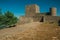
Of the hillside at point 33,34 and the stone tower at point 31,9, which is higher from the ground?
the stone tower at point 31,9

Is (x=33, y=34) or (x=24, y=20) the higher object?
(x=24, y=20)

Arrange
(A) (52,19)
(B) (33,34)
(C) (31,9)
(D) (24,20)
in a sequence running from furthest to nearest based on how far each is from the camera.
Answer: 1. (C) (31,9)
2. (D) (24,20)
3. (A) (52,19)
4. (B) (33,34)

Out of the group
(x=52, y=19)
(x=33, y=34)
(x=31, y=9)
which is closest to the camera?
(x=33, y=34)

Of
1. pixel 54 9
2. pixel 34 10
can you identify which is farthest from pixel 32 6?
pixel 54 9

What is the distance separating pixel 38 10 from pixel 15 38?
1031 inches

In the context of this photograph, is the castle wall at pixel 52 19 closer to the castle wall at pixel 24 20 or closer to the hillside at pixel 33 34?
the castle wall at pixel 24 20

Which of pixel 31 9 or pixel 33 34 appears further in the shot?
pixel 31 9

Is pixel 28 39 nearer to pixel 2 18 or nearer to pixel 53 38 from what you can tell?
pixel 53 38

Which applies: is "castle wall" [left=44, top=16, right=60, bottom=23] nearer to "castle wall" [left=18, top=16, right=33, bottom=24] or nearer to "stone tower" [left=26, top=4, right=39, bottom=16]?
"castle wall" [left=18, top=16, right=33, bottom=24]

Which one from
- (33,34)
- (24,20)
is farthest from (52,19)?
(33,34)

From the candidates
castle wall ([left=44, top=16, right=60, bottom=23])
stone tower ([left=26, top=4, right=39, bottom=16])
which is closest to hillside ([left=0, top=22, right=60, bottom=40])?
castle wall ([left=44, top=16, right=60, bottom=23])

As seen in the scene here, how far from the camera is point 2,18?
107ft

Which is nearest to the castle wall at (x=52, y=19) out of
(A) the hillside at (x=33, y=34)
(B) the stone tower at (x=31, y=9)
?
(B) the stone tower at (x=31, y=9)

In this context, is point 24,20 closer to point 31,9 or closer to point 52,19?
point 52,19
